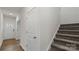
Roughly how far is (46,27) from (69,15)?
1.22 m

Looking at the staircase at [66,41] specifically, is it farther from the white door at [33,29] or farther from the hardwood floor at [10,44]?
the hardwood floor at [10,44]

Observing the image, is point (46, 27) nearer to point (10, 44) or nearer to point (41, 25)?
point (41, 25)

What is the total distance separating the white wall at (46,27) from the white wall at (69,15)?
64cm

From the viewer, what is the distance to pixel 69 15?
2.68 meters

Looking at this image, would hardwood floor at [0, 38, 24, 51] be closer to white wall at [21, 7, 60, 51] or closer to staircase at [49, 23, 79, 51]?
white wall at [21, 7, 60, 51]

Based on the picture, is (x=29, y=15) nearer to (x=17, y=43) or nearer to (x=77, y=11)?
(x=17, y=43)

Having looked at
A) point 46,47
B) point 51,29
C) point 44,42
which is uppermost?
point 51,29

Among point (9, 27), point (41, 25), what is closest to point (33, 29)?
point (41, 25)

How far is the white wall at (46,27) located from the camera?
178cm

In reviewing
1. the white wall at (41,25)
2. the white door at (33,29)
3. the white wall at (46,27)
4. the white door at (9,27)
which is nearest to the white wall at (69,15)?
the white wall at (41,25)

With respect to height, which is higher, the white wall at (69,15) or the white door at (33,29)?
the white wall at (69,15)

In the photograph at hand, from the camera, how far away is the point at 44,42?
1825mm
